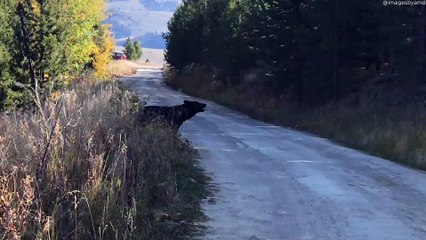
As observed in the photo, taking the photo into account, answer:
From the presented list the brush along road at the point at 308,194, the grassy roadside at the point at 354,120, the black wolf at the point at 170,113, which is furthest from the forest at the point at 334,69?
the black wolf at the point at 170,113

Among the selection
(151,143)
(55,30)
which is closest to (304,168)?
(151,143)

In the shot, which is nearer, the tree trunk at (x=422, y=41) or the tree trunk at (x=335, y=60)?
the tree trunk at (x=422, y=41)

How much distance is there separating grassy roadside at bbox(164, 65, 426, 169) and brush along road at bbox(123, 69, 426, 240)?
35.3 inches

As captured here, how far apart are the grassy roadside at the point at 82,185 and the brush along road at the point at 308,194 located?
66 centimetres

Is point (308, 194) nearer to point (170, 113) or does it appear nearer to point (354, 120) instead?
A: point (170, 113)

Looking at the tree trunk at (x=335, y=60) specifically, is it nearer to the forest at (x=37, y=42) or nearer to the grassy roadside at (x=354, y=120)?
the grassy roadside at (x=354, y=120)

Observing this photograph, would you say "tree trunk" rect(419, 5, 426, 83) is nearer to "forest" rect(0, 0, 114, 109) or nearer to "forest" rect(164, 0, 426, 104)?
"forest" rect(164, 0, 426, 104)

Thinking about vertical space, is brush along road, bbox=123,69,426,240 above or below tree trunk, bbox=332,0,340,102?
below

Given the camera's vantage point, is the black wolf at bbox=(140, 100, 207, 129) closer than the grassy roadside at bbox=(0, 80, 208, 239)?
No

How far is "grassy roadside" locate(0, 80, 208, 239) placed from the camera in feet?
19.0

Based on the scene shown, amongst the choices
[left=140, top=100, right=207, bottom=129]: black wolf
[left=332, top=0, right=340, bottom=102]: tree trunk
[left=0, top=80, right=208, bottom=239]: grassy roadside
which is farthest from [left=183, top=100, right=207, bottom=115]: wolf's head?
[left=332, top=0, right=340, bottom=102]: tree trunk

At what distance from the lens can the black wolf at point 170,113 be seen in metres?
13.1

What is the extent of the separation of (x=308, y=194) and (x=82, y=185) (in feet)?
13.8

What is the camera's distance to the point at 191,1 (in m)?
52.2
